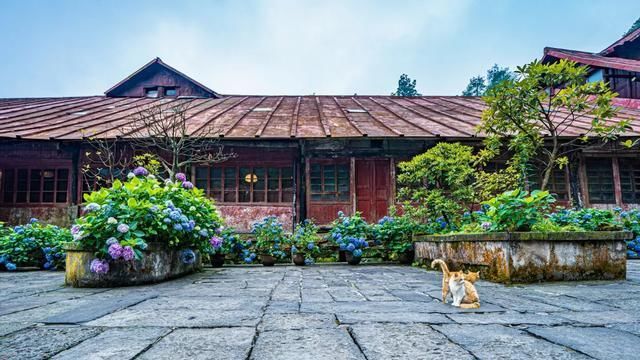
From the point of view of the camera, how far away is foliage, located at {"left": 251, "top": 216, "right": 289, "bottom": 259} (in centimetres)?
612

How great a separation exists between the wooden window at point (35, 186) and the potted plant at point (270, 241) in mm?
6481

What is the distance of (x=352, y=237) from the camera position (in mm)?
6086

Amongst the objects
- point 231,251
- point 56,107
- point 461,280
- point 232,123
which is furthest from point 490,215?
point 56,107

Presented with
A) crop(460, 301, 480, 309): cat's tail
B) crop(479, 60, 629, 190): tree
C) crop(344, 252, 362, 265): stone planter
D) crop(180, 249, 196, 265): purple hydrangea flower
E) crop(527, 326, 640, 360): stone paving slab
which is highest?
crop(479, 60, 629, 190): tree

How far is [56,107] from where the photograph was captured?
40.4 feet

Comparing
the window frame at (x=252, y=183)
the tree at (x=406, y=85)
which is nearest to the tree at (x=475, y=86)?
the tree at (x=406, y=85)

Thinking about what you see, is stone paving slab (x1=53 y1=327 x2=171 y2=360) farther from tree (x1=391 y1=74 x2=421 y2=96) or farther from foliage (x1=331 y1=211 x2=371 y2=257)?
tree (x1=391 y1=74 x2=421 y2=96)

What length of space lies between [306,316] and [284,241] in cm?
424

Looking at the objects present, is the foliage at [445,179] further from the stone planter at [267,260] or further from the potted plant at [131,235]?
the potted plant at [131,235]

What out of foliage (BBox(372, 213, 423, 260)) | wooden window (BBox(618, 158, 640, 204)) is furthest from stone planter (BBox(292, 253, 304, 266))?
wooden window (BBox(618, 158, 640, 204))

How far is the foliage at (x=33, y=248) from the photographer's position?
545 cm

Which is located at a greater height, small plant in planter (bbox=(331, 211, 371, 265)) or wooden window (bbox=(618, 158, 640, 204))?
wooden window (bbox=(618, 158, 640, 204))

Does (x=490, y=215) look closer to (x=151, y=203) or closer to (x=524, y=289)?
(x=524, y=289)

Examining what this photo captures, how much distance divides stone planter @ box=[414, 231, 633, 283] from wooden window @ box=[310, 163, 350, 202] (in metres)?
6.18
